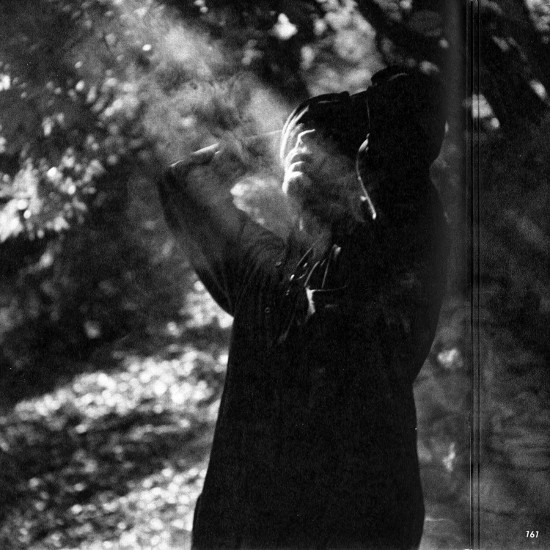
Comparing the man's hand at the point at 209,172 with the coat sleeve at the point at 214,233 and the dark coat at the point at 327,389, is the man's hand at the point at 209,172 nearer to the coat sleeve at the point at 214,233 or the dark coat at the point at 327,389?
the coat sleeve at the point at 214,233

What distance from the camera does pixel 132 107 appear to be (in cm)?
357

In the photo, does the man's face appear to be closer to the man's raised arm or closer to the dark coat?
the dark coat

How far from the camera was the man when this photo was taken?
340 cm

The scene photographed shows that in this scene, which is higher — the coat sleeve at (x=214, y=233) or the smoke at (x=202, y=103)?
the smoke at (x=202, y=103)

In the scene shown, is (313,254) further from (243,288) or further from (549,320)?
(549,320)

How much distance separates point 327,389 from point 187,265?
0.81 meters

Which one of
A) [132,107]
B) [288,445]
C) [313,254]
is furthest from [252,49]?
[288,445]

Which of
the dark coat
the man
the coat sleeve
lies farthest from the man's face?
the coat sleeve

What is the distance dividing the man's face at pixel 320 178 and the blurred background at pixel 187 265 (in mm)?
87

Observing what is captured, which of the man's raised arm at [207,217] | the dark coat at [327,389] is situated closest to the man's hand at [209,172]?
the man's raised arm at [207,217]

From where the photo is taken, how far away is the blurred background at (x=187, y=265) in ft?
11.5

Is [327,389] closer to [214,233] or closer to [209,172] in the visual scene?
[214,233]

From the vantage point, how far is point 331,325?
343 cm

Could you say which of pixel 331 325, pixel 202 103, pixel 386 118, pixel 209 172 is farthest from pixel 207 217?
pixel 386 118
